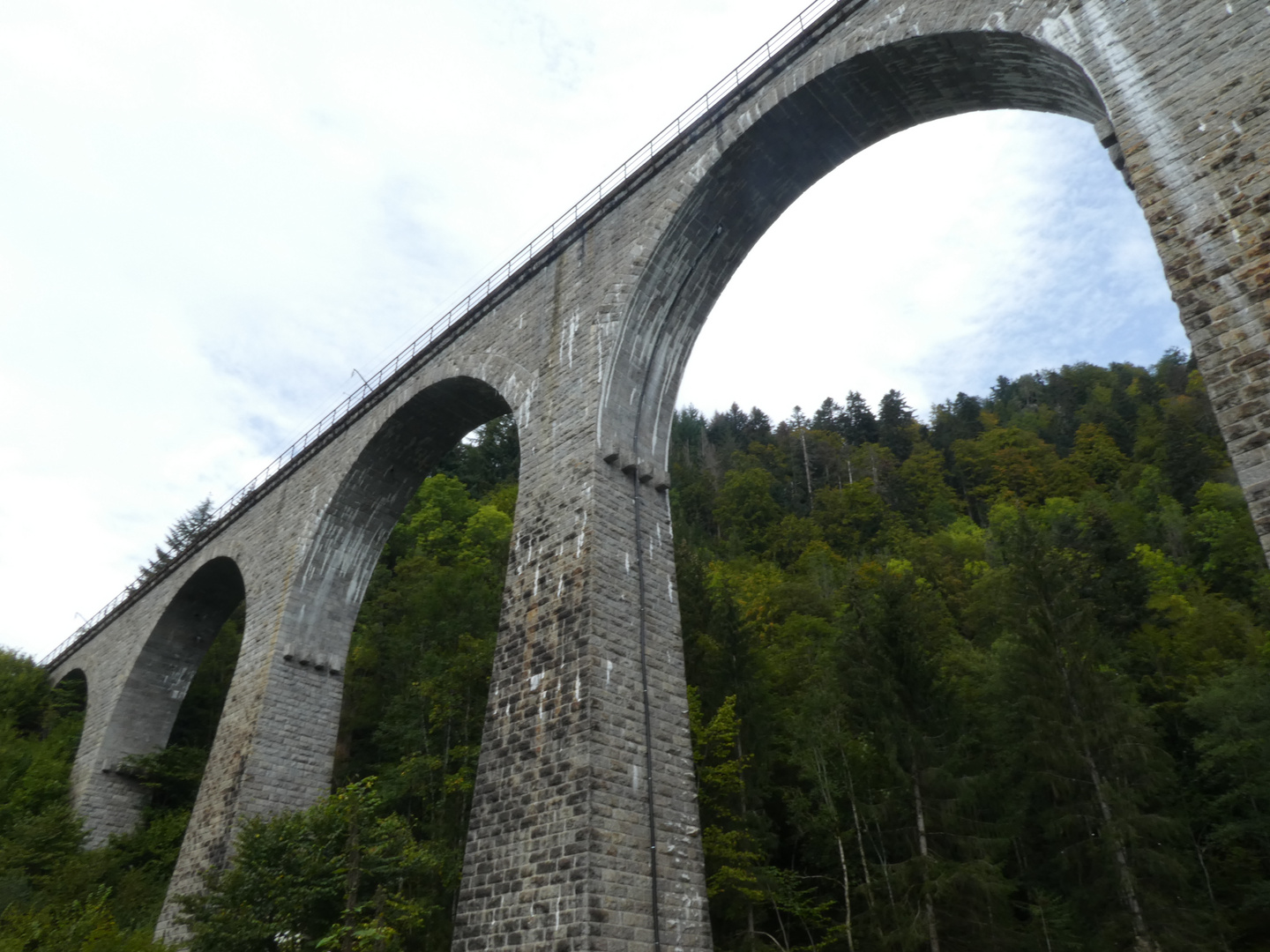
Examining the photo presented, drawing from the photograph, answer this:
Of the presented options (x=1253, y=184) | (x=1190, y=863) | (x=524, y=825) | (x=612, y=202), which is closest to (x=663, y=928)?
(x=524, y=825)

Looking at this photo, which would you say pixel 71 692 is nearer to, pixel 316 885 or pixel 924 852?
pixel 316 885

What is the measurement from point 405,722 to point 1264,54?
1839cm

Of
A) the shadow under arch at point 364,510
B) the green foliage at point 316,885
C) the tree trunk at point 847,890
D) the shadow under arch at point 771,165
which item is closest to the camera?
the shadow under arch at point 771,165

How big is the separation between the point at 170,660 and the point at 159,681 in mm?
529

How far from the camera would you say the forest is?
11609 mm

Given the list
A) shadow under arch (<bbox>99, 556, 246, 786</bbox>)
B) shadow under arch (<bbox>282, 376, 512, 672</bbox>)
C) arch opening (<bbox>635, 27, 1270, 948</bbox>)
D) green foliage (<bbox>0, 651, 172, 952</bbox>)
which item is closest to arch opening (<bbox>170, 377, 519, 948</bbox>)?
shadow under arch (<bbox>282, 376, 512, 672</bbox>)

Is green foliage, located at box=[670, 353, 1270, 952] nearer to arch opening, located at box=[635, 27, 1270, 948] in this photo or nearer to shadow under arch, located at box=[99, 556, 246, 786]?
arch opening, located at box=[635, 27, 1270, 948]

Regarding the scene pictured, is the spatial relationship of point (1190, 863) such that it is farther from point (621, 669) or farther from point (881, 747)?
point (621, 669)

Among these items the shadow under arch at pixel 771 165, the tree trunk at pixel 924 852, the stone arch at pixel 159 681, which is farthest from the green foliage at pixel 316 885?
the stone arch at pixel 159 681

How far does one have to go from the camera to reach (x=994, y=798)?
15.9 m

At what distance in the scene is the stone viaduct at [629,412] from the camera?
257 inches

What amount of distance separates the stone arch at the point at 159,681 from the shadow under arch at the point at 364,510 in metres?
3.70

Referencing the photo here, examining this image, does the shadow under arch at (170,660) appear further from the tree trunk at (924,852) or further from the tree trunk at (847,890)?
the tree trunk at (924,852)

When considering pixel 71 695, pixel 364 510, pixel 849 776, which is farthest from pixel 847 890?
pixel 71 695
